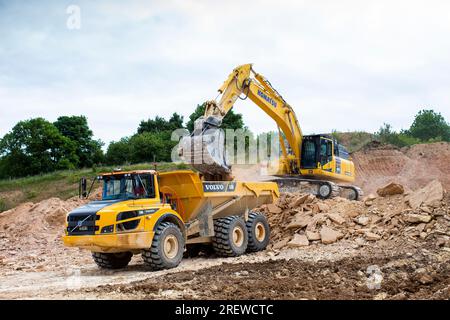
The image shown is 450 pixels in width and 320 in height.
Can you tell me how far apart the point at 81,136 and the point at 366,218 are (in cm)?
4512

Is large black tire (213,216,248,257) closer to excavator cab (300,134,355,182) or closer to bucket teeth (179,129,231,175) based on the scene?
bucket teeth (179,129,231,175)

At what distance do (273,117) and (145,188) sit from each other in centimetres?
887

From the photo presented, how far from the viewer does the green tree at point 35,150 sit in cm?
4862

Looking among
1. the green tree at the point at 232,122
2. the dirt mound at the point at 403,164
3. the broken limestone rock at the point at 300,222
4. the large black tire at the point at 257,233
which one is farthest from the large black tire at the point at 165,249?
the green tree at the point at 232,122

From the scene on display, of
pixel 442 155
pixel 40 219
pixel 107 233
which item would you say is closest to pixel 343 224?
pixel 107 233

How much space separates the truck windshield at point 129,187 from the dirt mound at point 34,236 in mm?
3079

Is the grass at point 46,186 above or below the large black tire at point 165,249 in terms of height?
above

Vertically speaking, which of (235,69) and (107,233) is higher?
(235,69)

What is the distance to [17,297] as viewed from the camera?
8.44 m

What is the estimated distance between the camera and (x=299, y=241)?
1359cm

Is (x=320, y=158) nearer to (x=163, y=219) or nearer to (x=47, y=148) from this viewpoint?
(x=163, y=219)

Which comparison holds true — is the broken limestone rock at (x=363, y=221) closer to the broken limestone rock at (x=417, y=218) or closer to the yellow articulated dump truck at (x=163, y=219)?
the broken limestone rock at (x=417, y=218)

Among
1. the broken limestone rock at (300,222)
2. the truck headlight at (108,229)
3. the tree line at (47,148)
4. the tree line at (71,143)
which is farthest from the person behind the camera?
the tree line at (47,148)
